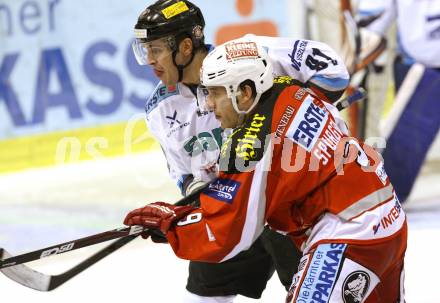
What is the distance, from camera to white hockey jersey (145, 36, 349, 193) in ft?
11.1

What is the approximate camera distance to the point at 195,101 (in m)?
3.40

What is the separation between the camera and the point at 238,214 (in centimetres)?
264

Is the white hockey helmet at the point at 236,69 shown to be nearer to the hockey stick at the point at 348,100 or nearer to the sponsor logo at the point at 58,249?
the sponsor logo at the point at 58,249

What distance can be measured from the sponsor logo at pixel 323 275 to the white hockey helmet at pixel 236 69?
1.43 feet

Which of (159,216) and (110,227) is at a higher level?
(159,216)

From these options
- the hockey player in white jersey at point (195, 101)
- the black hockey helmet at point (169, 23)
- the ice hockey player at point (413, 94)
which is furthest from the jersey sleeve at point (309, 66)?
the ice hockey player at point (413, 94)

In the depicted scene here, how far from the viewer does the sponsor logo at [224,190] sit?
104 inches

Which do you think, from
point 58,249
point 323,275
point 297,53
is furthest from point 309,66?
point 58,249

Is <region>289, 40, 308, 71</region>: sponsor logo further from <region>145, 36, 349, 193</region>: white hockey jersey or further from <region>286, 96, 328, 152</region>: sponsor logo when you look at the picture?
<region>286, 96, 328, 152</region>: sponsor logo

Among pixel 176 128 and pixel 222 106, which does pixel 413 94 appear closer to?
pixel 176 128

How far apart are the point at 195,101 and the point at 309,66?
0.39 m

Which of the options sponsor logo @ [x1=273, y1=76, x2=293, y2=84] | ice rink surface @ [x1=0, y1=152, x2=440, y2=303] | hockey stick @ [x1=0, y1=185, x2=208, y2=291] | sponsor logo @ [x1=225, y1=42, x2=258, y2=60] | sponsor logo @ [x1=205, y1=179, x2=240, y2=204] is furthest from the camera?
ice rink surface @ [x1=0, y1=152, x2=440, y2=303]

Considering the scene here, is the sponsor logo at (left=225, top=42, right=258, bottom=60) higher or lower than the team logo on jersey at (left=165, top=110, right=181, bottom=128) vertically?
higher

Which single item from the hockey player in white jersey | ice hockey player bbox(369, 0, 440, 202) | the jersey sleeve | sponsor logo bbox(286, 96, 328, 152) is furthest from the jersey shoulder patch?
ice hockey player bbox(369, 0, 440, 202)
